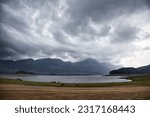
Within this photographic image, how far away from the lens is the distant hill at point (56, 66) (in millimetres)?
12492

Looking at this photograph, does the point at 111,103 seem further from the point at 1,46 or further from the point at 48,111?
the point at 1,46

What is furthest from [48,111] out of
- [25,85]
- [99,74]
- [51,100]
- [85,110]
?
[99,74]

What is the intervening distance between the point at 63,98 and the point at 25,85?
2095mm

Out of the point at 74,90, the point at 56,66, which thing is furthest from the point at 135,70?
the point at 56,66

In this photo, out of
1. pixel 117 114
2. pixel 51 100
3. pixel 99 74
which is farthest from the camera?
pixel 99 74

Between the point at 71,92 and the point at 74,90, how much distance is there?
220 mm

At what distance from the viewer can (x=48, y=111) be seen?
432 inches

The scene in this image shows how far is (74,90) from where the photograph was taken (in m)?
12.3

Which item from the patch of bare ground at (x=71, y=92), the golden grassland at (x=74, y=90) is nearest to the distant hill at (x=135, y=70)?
the golden grassland at (x=74, y=90)

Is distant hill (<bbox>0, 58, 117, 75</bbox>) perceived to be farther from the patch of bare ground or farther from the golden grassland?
the patch of bare ground

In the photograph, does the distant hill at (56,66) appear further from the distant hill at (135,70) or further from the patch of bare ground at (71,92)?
the patch of bare ground at (71,92)

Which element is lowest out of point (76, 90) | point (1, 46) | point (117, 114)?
point (117, 114)

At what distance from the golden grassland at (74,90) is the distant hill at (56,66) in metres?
0.52

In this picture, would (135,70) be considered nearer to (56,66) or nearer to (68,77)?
(68,77)
